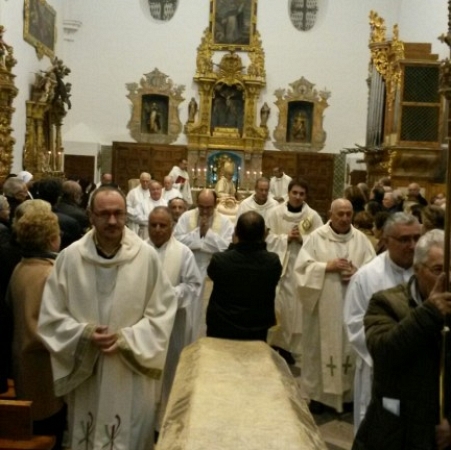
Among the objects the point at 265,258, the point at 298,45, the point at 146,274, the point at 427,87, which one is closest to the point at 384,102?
the point at 427,87

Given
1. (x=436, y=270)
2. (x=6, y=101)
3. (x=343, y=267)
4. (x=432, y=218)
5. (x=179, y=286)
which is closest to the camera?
(x=436, y=270)

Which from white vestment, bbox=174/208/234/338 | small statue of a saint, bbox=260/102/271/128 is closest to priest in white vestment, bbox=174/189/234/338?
white vestment, bbox=174/208/234/338

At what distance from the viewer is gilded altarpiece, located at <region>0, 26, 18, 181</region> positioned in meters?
13.3

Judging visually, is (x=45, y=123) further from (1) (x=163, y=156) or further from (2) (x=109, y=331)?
(2) (x=109, y=331)

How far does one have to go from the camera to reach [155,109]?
73.9 feet

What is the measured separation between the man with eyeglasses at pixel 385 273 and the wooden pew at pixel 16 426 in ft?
6.20

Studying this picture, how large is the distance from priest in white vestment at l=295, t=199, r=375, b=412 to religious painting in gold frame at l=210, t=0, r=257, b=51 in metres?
17.5

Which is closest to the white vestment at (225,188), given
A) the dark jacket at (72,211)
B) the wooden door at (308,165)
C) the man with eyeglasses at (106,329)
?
the wooden door at (308,165)

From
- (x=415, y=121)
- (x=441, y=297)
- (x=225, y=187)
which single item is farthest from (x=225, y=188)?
(x=441, y=297)

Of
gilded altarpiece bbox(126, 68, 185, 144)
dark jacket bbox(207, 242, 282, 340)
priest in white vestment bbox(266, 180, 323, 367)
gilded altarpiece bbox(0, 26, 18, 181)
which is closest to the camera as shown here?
dark jacket bbox(207, 242, 282, 340)

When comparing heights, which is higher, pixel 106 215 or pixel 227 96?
pixel 227 96

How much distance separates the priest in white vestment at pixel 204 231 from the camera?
22.8ft

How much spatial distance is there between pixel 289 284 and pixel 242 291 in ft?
9.63

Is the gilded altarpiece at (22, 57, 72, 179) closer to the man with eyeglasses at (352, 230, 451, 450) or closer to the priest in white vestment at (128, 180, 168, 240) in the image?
the priest in white vestment at (128, 180, 168, 240)
